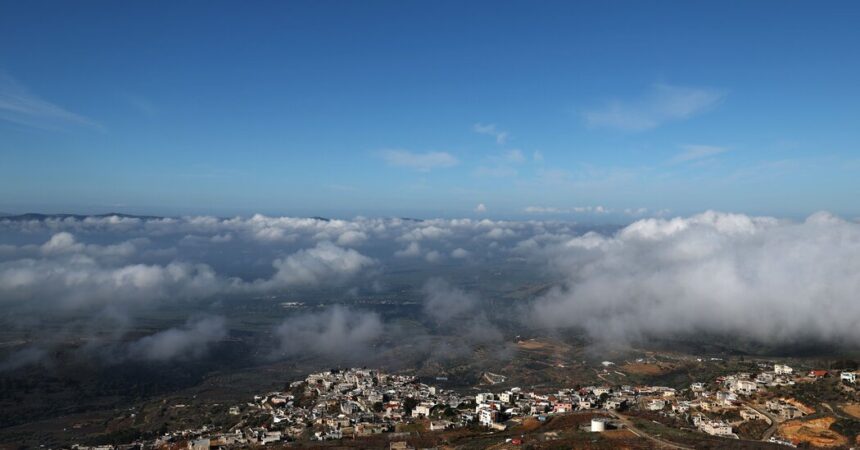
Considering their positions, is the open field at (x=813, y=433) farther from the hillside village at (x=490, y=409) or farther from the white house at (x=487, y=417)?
the white house at (x=487, y=417)

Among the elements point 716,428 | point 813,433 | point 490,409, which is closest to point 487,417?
point 490,409

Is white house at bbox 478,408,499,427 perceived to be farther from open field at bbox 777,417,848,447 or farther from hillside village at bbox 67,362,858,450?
open field at bbox 777,417,848,447

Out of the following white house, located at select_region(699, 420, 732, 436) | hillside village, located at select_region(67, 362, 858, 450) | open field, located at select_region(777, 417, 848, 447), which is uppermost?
open field, located at select_region(777, 417, 848, 447)

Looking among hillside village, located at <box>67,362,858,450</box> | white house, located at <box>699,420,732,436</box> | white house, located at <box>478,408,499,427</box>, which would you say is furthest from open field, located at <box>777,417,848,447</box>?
white house, located at <box>478,408,499,427</box>

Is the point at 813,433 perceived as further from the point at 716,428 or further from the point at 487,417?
the point at 487,417

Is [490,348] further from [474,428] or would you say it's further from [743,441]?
[743,441]

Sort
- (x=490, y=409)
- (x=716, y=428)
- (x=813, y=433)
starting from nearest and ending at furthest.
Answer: (x=813, y=433)
(x=716, y=428)
(x=490, y=409)

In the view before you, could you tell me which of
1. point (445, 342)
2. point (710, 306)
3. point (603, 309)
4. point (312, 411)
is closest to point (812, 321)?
point (710, 306)

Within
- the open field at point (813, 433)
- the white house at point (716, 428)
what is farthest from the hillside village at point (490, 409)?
the open field at point (813, 433)
